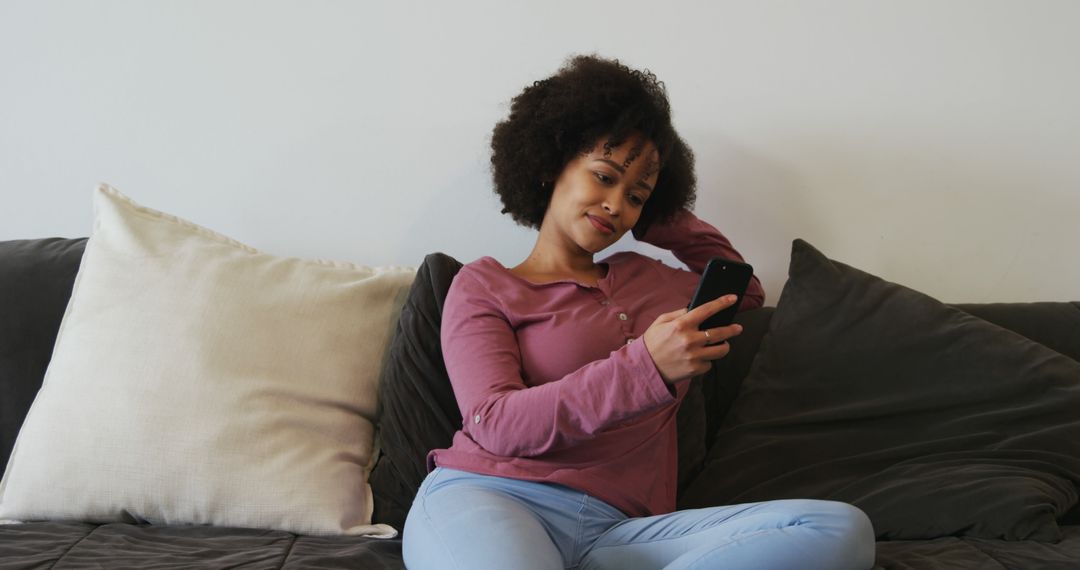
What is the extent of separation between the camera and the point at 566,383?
1344mm

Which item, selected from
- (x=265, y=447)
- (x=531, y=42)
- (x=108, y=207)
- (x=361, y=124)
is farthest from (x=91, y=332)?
(x=531, y=42)

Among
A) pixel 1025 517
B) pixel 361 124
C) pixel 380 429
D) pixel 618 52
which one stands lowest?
pixel 1025 517

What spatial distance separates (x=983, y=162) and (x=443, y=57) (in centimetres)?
114

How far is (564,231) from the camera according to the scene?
167 cm

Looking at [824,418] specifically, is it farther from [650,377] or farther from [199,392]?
[199,392]

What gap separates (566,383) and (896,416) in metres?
0.70

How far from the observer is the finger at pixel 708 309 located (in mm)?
1286

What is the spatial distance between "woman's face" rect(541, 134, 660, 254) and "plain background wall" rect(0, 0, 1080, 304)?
423 mm

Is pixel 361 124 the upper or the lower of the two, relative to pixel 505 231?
upper

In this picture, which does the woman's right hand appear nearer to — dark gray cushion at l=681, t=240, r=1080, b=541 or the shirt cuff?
the shirt cuff

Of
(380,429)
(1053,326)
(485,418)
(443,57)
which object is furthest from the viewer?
(443,57)

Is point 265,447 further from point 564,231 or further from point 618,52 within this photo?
point 618,52

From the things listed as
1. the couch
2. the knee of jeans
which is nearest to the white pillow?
the couch

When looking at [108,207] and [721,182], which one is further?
[721,182]
